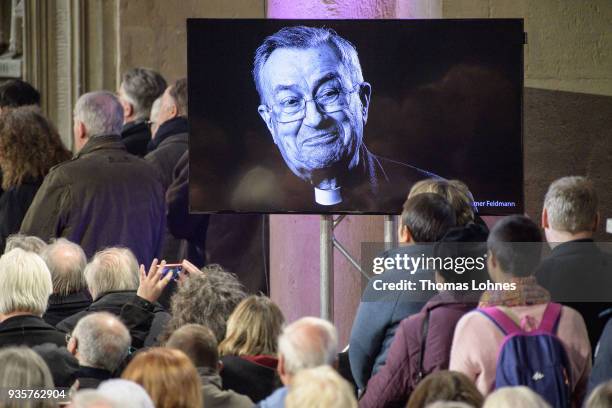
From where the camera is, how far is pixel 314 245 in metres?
9.34

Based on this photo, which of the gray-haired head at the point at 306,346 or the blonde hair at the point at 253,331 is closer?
the gray-haired head at the point at 306,346

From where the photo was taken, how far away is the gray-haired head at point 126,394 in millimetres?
4719

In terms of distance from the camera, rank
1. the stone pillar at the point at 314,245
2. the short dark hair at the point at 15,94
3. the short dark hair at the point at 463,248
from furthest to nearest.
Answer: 1. the short dark hair at the point at 15,94
2. the stone pillar at the point at 314,245
3. the short dark hair at the point at 463,248

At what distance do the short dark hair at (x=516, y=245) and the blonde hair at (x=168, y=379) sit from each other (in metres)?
1.35

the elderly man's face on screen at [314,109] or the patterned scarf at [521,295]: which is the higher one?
the elderly man's face on screen at [314,109]

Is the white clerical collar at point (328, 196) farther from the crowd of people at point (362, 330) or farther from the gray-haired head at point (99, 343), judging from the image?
the gray-haired head at point (99, 343)

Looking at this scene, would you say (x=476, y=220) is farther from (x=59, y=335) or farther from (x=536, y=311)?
(x=59, y=335)

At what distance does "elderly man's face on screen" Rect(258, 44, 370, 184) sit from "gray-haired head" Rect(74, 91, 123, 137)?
37.8 inches

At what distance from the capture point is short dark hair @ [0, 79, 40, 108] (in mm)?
9578

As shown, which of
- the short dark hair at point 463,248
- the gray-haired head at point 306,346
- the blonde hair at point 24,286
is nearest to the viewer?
the gray-haired head at point 306,346

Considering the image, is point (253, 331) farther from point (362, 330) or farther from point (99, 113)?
point (99, 113)

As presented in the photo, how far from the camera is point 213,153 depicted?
793 cm

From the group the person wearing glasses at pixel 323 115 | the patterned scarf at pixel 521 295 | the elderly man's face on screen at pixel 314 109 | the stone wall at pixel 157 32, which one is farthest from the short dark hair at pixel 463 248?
the stone wall at pixel 157 32

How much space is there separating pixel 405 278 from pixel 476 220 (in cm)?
86
